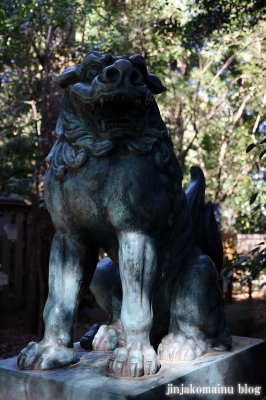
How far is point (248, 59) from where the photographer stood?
30.3 ft

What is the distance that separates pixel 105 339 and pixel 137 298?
441 millimetres

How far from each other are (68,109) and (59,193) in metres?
0.34

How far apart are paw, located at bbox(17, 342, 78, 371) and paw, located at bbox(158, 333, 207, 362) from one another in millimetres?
373

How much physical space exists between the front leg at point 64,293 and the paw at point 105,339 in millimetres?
195

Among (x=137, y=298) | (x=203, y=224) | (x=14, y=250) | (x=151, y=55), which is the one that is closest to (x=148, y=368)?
(x=137, y=298)

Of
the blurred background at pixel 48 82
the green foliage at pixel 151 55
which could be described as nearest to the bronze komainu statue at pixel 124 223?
the green foliage at pixel 151 55

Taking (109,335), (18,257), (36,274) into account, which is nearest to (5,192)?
(18,257)

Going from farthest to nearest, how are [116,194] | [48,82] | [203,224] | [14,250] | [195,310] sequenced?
[14,250] < [48,82] < [203,224] < [195,310] < [116,194]

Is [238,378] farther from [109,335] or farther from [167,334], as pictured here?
[109,335]

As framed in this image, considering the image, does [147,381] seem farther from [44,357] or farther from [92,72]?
[92,72]

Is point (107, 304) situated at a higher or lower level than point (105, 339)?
higher

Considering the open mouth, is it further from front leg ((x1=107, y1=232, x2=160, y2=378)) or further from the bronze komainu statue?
front leg ((x1=107, y1=232, x2=160, y2=378))

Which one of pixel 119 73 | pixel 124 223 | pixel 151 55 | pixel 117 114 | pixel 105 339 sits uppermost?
pixel 151 55

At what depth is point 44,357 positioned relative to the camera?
6.14ft
